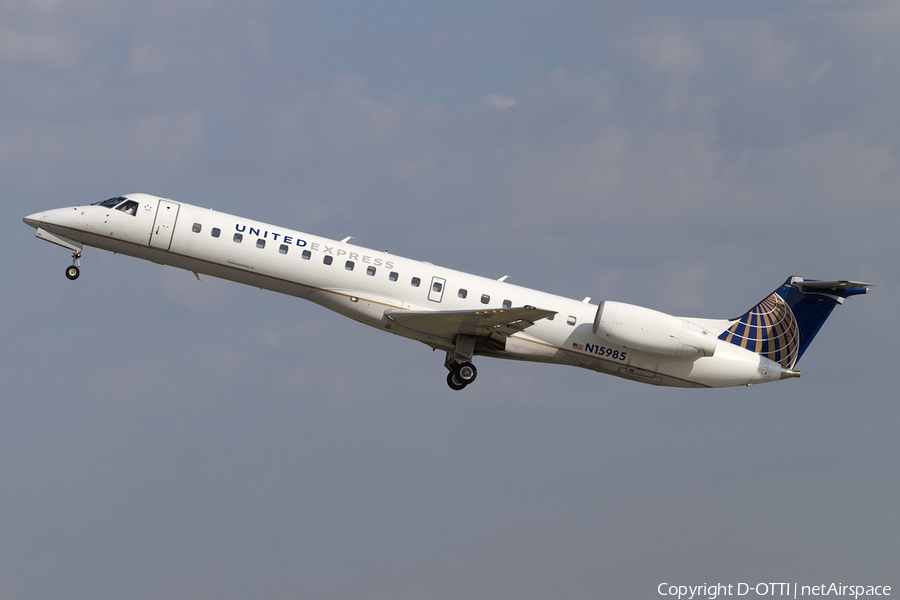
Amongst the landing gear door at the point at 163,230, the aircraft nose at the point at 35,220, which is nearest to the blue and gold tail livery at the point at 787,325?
the landing gear door at the point at 163,230

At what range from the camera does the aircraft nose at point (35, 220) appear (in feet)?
91.8

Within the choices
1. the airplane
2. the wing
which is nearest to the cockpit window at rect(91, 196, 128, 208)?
the airplane

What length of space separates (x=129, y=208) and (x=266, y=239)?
3938mm

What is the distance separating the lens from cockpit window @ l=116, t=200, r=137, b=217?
27.9m

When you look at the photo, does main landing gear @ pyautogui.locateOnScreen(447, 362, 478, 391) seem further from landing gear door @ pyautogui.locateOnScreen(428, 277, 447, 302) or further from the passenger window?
the passenger window

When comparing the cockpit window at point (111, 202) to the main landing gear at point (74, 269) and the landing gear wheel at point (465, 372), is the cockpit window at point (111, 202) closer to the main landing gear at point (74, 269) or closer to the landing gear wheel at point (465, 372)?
the main landing gear at point (74, 269)

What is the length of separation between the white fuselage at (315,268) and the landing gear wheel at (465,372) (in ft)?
2.64

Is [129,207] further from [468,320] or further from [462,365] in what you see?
[462,365]

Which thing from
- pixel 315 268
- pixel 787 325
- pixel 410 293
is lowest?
pixel 410 293

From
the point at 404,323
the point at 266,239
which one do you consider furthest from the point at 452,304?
the point at 266,239

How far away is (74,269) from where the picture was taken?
28359 mm

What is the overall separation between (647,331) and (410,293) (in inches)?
260

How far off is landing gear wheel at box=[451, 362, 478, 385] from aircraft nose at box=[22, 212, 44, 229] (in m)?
12.1

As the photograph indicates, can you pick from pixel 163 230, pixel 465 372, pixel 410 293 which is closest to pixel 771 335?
pixel 465 372
